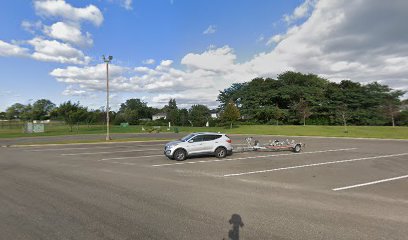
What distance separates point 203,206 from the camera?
6.86 metres

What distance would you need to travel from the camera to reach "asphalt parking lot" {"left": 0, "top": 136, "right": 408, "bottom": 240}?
208 inches

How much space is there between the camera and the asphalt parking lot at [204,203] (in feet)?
17.3

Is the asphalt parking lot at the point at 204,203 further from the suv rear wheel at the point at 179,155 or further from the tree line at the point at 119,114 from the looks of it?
the tree line at the point at 119,114

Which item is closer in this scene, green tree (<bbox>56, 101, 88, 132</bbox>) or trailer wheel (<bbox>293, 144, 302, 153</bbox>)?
trailer wheel (<bbox>293, 144, 302, 153</bbox>)

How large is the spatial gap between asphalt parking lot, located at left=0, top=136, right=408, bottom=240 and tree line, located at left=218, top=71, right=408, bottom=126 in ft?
150

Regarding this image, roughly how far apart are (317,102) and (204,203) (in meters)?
63.9

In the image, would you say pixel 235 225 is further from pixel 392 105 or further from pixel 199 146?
pixel 392 105

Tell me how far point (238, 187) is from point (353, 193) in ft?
10.7

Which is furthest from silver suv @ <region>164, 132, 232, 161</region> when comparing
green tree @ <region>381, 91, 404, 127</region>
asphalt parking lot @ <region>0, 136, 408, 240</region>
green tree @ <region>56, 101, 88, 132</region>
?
green tree @ <region>381, 91, 404, 127</region>

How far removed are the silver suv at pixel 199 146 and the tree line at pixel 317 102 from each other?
135 feet

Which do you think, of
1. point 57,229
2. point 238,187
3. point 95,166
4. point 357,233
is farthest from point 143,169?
point 357,233

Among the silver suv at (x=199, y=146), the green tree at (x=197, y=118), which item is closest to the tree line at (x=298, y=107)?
the green tree at (x=197, y=118)

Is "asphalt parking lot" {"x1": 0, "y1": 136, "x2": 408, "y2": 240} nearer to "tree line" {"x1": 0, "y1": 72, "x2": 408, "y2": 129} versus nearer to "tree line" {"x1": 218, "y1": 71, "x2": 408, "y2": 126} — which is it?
"tree line" {"x1": 0, "y1": 72, "x2": 408, "y2": 129}

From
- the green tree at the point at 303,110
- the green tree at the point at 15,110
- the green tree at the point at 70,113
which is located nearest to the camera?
the green tree at the point at 70,113
